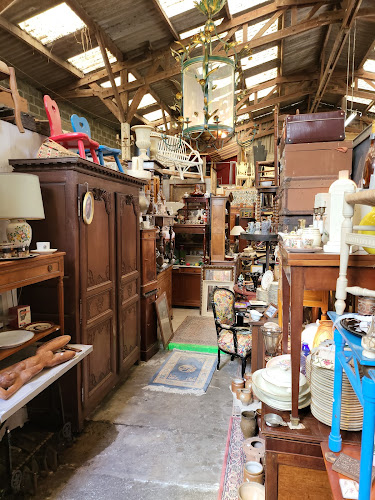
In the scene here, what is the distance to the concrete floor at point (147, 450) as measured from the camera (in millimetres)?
2316

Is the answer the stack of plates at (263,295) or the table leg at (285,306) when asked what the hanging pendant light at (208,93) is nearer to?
the table leg at (285,306)

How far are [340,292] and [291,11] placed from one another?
691 centimetres

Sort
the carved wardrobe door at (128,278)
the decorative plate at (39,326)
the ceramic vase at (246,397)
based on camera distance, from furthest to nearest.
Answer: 1. the carved wardrobe door at (128,278)
2. the ceramic vase at (246,397)
3. the decorative plate at (39,326)

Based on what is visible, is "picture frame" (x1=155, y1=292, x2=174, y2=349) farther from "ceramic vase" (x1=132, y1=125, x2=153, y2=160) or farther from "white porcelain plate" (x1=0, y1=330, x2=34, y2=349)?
"white porcelain plate" (x1=0, y1=330, x2=34, y2=349)

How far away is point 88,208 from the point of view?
2893 mm

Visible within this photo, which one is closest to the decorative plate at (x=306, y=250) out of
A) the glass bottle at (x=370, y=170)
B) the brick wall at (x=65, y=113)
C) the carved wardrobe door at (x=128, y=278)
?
the glass bottle at (x=370, y=170)

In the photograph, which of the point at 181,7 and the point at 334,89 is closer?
the point at 181,7

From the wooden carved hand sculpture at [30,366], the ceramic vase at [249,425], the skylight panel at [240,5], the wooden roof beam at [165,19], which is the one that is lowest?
the ceramic vase at [249,425]

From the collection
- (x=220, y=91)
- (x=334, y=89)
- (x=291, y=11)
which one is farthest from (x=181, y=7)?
(x=334, y=89)

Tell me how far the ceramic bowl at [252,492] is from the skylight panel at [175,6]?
19.6 ft

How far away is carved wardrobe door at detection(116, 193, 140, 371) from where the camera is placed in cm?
366

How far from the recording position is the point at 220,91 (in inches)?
107

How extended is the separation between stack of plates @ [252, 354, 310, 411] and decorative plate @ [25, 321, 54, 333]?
1.75 metres

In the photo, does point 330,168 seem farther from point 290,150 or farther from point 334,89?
point 334,89
